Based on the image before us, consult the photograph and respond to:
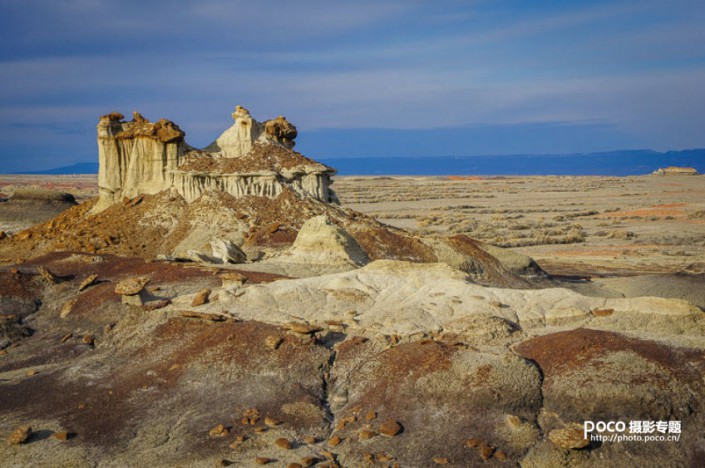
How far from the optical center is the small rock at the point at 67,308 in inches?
562

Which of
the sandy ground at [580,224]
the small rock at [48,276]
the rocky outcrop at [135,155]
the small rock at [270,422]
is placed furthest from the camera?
the sandy ground at [580,224]

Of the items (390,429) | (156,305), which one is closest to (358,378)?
(390,429)

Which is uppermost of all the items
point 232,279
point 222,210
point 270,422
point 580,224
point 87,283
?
point 222,210

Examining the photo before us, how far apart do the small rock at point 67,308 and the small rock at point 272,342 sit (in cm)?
549

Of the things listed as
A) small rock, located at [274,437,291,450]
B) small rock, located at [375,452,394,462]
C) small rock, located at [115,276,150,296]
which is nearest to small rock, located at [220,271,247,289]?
small rock, located at [115,276,150,296]

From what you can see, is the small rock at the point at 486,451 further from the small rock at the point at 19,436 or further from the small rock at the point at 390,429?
the small rock at the point at 19,436

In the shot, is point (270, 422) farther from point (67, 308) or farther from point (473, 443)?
point (67, 308)

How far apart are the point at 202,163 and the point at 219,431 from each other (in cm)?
1446

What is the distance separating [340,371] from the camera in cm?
1045

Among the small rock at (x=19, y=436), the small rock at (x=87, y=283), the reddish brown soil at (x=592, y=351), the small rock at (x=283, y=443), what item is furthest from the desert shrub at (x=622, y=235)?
the small rock at (x=19, y=436)

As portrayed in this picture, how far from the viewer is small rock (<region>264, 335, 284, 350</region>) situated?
1080cm

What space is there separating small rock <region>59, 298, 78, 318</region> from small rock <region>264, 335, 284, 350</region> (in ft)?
18.0

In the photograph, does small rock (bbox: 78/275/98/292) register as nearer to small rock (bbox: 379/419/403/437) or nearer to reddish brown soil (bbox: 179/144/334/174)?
reddish brown soil (bbox: 179/144/334/174)

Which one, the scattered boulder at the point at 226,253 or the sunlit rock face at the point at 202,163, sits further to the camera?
the sunlit rock face at the point at 202,163
